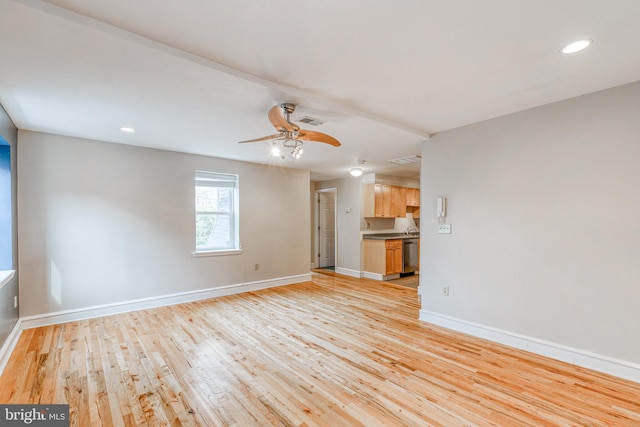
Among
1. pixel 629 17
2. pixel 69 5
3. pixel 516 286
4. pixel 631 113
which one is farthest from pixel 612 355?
pixel 69 5

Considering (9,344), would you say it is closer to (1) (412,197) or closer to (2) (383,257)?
(2) (383,257)

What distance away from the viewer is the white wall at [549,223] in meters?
2.45

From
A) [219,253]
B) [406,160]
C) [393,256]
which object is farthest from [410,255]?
[219,253]

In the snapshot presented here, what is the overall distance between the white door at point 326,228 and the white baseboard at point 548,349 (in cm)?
459

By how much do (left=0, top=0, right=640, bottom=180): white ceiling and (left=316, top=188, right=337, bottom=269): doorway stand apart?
4859 mm

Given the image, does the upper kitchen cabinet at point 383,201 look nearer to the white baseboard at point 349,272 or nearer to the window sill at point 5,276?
the white baseboard at point 349,272

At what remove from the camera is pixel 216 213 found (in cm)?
524

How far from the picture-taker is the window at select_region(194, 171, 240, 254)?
5055 mm

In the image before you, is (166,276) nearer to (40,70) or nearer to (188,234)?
(188,234)

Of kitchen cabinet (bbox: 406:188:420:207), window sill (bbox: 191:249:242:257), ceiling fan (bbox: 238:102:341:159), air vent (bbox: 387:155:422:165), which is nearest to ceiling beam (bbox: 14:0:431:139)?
ceiling fan (bbox: 238:102:341:159)

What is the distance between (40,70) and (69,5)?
3.00 feet

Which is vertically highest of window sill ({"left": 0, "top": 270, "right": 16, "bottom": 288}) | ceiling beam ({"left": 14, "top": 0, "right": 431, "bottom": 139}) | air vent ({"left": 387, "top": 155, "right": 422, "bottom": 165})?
ceiling beam ({"left": 14, "top": 0, "right": 431, "bottom": 139})

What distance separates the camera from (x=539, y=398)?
2.16 m

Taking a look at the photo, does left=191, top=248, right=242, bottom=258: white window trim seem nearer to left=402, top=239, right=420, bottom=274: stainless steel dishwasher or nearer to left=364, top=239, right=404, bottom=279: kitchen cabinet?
left=364, top=239, right=404, bottom=279: kitchen cabinet
